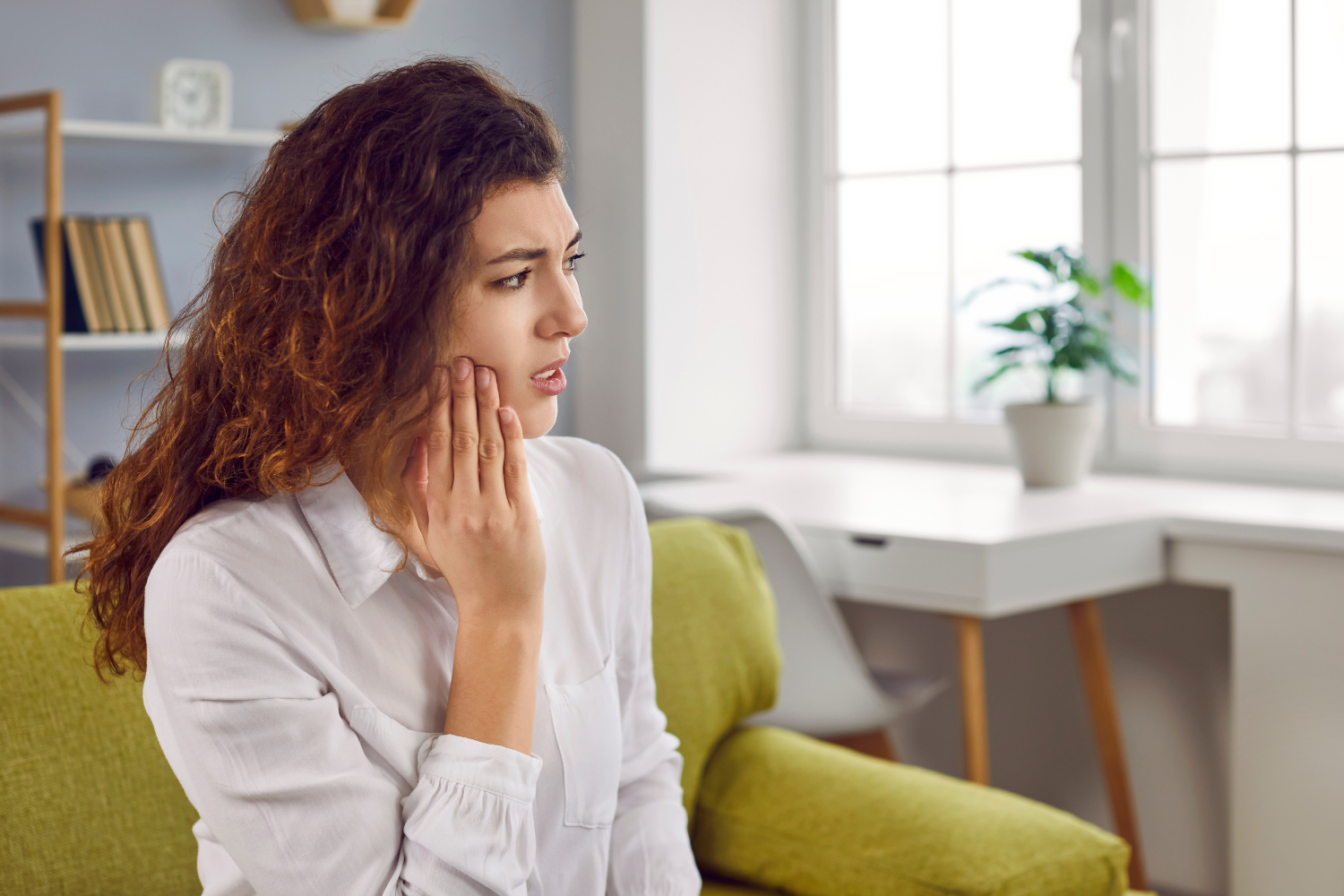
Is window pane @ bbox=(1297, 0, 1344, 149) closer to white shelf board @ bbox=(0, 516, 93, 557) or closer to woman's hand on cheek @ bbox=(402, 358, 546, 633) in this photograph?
woman's hand on cheek @ bbox=(402, 358, 546, 633)

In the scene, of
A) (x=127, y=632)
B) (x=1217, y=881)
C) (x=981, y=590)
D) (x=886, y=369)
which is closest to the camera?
(x=127, y=632)

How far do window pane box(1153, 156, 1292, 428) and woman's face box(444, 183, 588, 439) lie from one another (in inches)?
74.3

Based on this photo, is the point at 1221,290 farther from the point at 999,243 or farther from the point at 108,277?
the point at 108,277

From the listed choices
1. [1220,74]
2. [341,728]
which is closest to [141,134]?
[341,728]

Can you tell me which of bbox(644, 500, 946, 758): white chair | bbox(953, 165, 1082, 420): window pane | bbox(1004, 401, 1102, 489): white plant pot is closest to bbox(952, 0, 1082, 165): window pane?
bbox(953, 165, 1082, 420): window pane

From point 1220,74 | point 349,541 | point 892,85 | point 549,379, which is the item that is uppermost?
point 892,85

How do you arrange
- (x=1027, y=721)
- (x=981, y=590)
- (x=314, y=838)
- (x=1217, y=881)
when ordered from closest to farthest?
(x=314, y=838) → (x=981, y=590) → (x=1217, y=881) → (x=1027, y=721)

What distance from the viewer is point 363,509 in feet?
3.24

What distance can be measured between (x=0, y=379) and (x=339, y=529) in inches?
75.1

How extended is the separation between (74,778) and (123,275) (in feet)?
4.99

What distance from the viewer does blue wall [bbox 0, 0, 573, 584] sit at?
2.54 metres

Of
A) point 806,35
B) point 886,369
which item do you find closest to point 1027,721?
point 886,369

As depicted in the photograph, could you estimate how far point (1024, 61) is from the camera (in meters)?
2.80

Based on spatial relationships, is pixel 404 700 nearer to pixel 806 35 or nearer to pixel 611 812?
pixel 611 812
